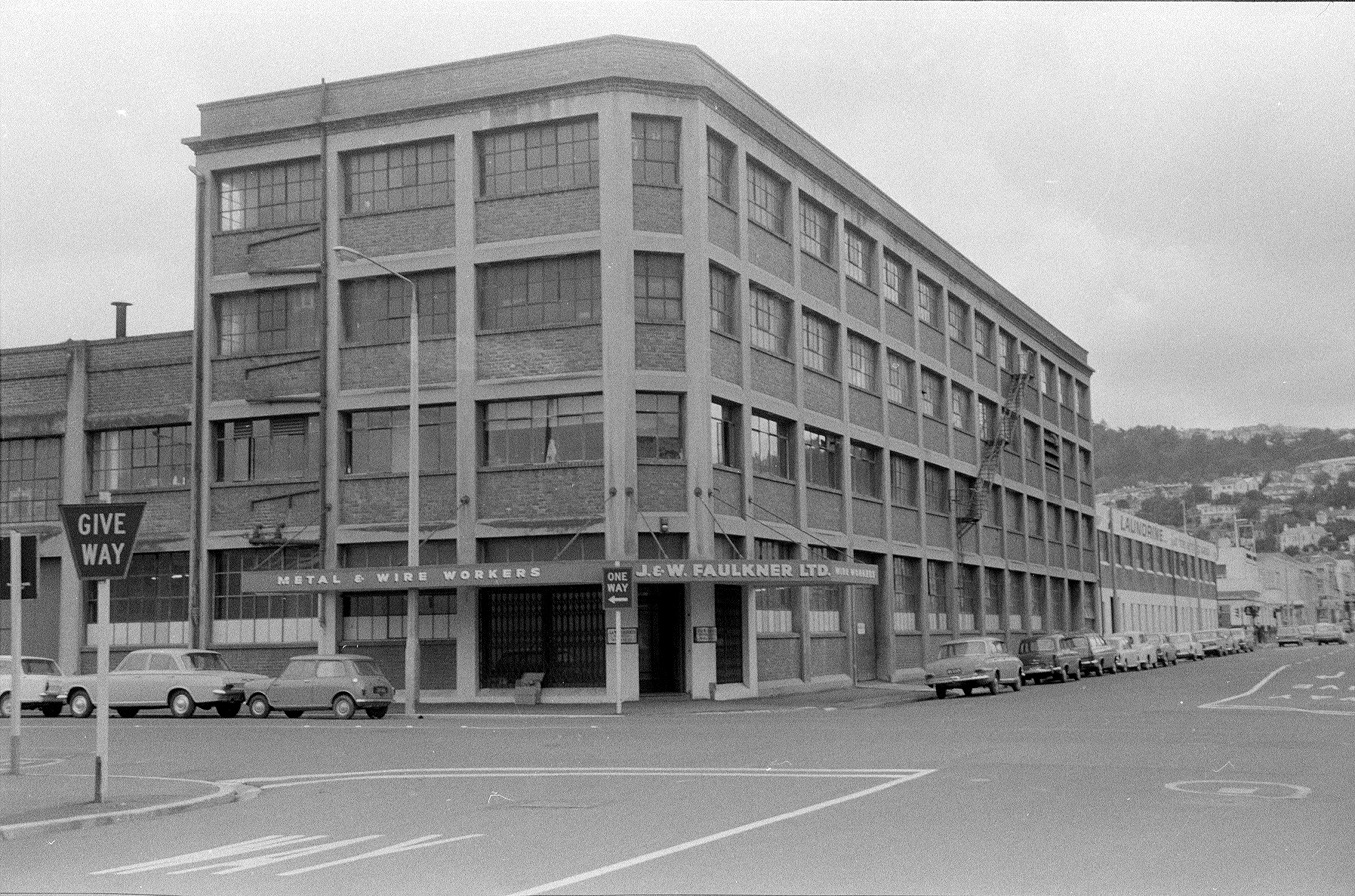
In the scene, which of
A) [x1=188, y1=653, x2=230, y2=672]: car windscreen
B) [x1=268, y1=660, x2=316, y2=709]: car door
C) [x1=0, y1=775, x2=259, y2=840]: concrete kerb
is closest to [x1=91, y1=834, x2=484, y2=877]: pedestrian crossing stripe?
[x1=0, y1=775, x2=259, y2=840]: concrete kerb

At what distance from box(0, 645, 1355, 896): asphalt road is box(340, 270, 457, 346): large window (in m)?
15.5

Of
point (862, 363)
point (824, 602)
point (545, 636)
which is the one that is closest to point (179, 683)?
point (545, 636)

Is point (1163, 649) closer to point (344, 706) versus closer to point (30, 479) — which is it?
point (344, 706)

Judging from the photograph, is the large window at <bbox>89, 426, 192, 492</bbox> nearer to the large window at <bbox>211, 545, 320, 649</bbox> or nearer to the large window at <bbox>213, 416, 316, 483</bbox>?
the large window at <bbox>213, 416, 316, 483</bbox>

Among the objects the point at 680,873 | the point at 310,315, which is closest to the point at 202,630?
the point at 310,315

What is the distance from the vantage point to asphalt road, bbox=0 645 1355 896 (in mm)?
10477

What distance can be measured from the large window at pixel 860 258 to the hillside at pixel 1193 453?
13.0m

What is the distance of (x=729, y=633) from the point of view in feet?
131

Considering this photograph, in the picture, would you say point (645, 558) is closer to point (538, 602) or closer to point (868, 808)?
point (538, 602)

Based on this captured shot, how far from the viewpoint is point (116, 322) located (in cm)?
4691

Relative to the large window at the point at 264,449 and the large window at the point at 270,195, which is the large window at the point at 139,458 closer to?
the large window at the point at 264,449

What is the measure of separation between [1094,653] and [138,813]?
45250 millimetres

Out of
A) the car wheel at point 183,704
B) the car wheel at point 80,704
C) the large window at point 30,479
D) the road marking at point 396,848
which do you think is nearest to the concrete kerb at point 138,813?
the road marking at point 396,848

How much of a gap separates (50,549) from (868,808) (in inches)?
1447
